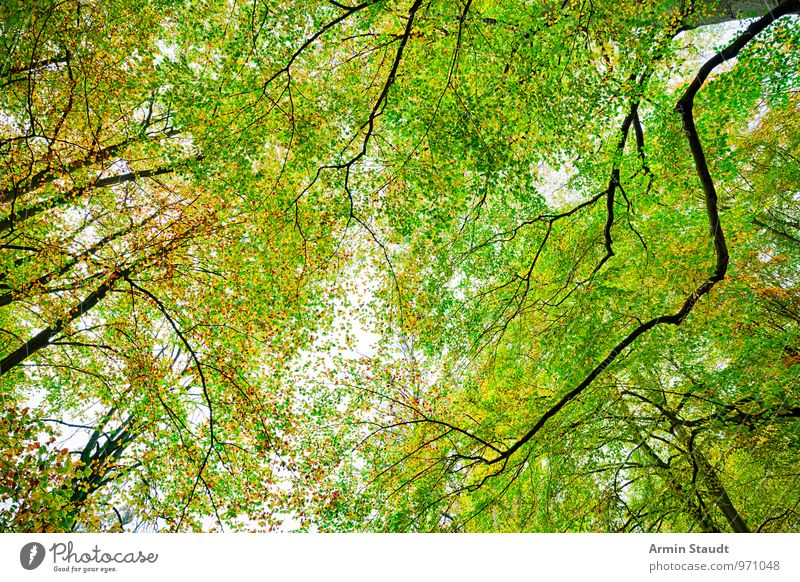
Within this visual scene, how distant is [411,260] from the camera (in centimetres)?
462

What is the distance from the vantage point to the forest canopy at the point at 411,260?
3371mm

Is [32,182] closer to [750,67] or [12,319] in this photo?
[12,319]

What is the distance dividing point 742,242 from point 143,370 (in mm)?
6102

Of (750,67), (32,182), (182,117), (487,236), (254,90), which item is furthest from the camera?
(487,236)

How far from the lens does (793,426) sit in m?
3.73

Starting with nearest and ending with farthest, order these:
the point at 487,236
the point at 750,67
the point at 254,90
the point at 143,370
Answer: the point at 750,67 < the point at 254,90 < the point at 143,370 < the point at 487,236

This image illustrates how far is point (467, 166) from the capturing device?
3871 mm

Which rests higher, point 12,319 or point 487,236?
point 12,319

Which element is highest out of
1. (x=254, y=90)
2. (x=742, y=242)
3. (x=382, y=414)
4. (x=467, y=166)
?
(x=254, y=90)

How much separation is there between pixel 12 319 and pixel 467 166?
634cm

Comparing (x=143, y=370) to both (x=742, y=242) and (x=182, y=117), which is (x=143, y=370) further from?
(x=742, y=242)

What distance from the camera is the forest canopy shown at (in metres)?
3.37
